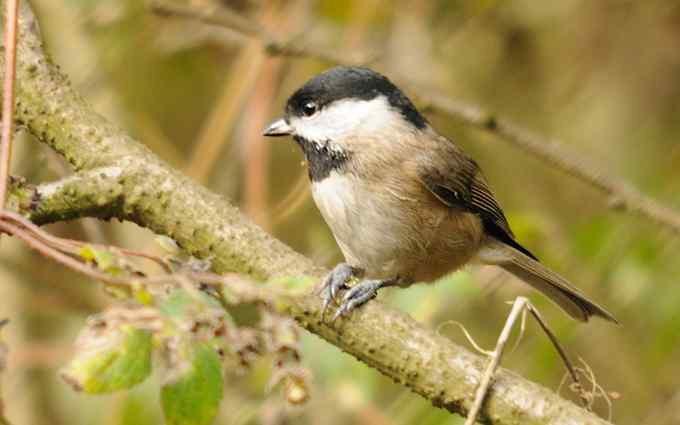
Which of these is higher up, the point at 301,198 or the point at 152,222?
the point at 152,222

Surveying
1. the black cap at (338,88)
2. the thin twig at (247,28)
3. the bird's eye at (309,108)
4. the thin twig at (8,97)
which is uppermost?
the thin twig at (8,97)

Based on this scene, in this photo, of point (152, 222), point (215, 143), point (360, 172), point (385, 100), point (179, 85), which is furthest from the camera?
point (179, 85)

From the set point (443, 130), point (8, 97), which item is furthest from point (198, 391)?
point (443, 130)

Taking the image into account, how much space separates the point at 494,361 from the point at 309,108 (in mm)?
1118

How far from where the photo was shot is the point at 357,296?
191cm

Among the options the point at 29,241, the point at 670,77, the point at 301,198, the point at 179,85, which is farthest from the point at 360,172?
the point at 670,77

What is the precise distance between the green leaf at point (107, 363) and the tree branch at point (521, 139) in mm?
2098

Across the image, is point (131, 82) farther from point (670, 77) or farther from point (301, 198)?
point (670, 77)

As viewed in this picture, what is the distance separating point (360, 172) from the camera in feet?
7.91

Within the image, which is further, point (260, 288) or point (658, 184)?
Result: point (658, 184)

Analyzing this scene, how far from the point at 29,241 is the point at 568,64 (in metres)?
3.89

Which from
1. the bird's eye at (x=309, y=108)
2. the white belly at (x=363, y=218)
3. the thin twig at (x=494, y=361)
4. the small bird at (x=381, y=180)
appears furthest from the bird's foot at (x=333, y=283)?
the bird's eye at (x=309, y=108)

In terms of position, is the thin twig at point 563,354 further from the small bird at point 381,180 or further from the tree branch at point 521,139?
the tree branch at point 521,139

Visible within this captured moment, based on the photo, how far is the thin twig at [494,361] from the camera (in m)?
1.61
